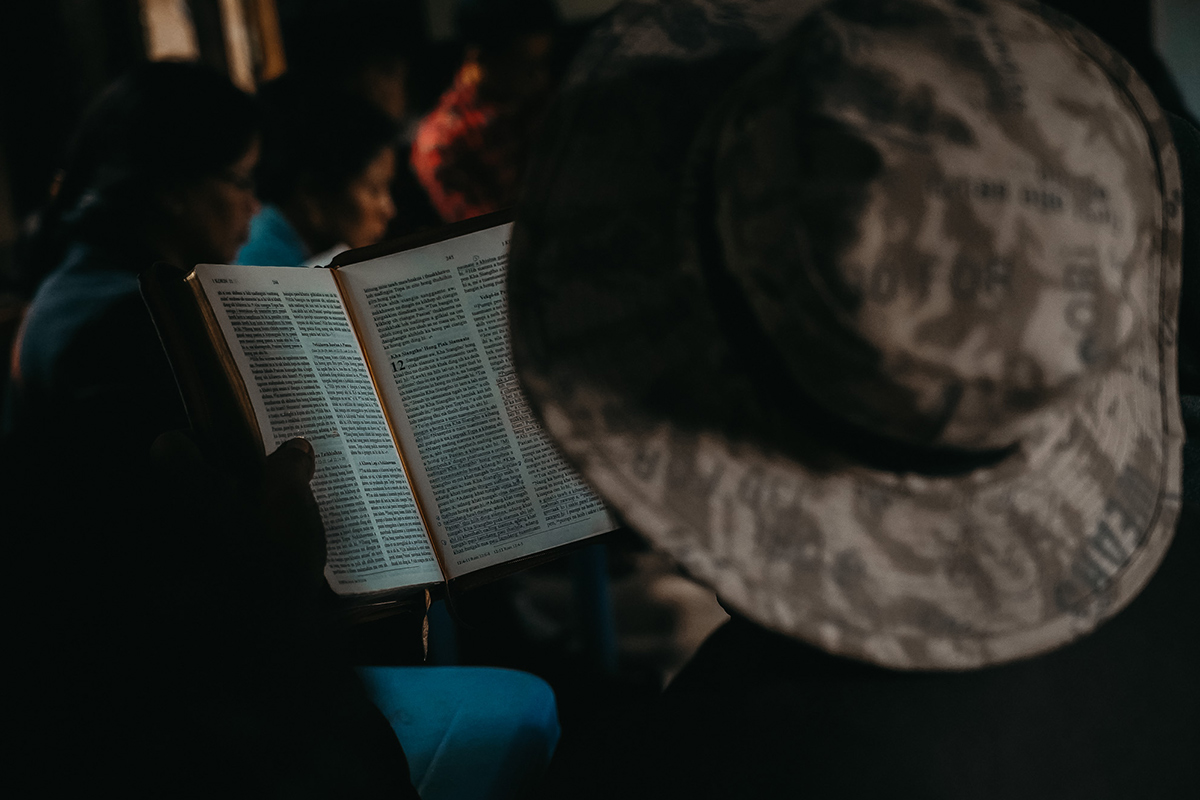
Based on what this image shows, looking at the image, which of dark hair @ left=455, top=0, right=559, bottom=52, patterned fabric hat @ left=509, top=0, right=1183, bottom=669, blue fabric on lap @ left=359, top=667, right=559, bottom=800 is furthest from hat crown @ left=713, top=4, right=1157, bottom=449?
dark hair @ left=455, top=0, right=559, bottom=52

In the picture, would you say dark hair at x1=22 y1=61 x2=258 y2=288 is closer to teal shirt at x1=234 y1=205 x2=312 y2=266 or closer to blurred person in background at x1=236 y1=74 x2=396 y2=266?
teal shirt at x1=234 y1=205 x2=312 y2=266

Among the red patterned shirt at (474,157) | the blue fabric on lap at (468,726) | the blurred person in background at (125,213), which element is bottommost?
the red patterned shirt at (474,157)

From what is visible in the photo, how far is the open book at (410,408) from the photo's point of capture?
717mm

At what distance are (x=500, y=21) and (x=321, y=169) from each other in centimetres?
75

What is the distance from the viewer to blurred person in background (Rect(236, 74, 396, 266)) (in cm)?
177

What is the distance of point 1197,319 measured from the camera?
0.79m

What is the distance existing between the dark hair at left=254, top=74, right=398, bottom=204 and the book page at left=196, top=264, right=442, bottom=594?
1119 mm

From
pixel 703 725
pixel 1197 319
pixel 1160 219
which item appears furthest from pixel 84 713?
pixel 1197 319

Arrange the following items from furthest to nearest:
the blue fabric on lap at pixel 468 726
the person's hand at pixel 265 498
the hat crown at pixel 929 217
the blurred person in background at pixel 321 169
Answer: the blurred person in background at pixel 321 169 < the blue fabric on lap at pixel 468 726 < the person's hand at pixel 265 498 < the hat crown at pixel 929 217

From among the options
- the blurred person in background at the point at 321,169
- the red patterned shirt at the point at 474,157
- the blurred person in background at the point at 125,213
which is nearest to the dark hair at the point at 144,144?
the blurred person in background at the point at 125,213

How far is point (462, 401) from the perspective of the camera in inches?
30.8

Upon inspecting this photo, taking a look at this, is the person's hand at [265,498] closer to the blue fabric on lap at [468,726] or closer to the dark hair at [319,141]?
the blue fabric on lap at [468,726]

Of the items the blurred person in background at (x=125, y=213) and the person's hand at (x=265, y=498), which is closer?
the person's hand at (x=265, y=498)

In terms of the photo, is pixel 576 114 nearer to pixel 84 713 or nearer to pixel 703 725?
pixel 703 725
